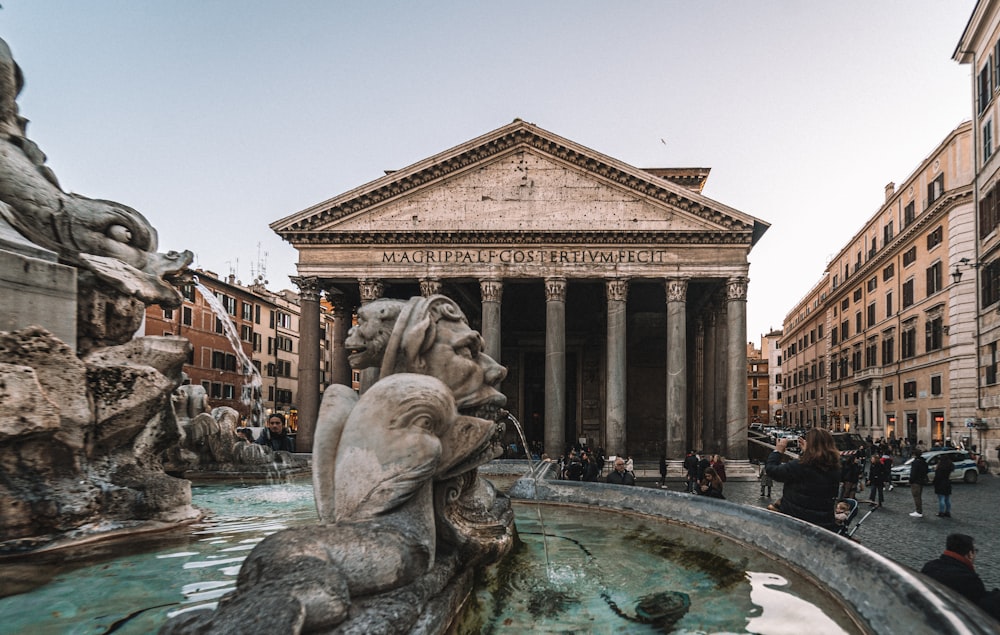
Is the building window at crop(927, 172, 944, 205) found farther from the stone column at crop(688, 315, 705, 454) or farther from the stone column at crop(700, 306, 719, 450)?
the stone column at crop(700, 306, 719, 450)

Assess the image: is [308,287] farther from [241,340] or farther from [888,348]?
[888,348]

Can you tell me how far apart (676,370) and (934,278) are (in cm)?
1701

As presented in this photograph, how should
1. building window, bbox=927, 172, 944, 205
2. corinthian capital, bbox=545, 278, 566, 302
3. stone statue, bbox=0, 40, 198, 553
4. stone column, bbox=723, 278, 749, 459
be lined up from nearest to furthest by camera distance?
1. stone statue, bbox=0, 40, 198, 553
2. stone column, bbox=723, 278, 749, 459
3. corinthian capital, bbox=545, 278, 566, 302
4. building window, bbox=927, 172, 944, 205

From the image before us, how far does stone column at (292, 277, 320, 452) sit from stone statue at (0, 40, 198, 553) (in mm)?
19472

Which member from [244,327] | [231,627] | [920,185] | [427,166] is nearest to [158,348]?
[231,627]

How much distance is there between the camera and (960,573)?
118 inches

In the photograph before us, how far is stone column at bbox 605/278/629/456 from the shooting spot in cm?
2223

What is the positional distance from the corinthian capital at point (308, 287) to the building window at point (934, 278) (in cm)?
2737

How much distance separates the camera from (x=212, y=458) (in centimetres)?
759

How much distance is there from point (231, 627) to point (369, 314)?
4.82 feet

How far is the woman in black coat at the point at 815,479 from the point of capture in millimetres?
3967

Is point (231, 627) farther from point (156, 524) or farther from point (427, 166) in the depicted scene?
point (427, 166)

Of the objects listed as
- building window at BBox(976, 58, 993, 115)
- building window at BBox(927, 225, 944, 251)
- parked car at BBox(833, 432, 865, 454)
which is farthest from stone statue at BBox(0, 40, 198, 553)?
building window at BBox(927, 225, 944, 251)

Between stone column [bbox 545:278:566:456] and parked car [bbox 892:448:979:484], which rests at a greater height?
stone column [bbox 545:278:566:456]
